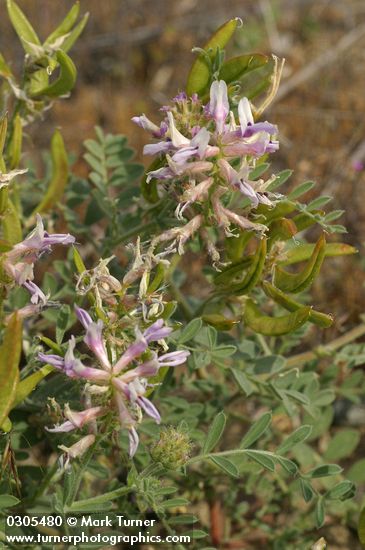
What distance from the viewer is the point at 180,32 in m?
5.47

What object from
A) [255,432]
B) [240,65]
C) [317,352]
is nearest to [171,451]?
[255,432]

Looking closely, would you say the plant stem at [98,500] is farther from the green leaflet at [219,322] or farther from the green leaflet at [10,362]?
the green leaflet at [219,322]

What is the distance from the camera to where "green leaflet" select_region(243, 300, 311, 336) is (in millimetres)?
1834

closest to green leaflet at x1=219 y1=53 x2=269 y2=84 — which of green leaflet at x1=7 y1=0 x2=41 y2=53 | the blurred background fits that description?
green leaflet at x1=7 y1=0 x2=41 y2=53

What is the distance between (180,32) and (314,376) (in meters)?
3.74

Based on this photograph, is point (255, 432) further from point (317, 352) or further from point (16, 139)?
point (16, 139)

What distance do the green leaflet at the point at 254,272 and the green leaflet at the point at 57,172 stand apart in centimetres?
87

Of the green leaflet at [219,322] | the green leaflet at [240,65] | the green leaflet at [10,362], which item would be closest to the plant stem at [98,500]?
the green leaflet at [10,362]

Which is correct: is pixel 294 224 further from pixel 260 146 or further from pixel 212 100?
pixel 212 100

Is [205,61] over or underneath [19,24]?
underneath

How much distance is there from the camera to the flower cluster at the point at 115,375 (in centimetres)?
160

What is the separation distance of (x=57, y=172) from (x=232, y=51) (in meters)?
2.90

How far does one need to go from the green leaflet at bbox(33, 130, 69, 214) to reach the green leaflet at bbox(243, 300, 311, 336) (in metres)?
0.85

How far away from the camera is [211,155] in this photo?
71.4 inches
